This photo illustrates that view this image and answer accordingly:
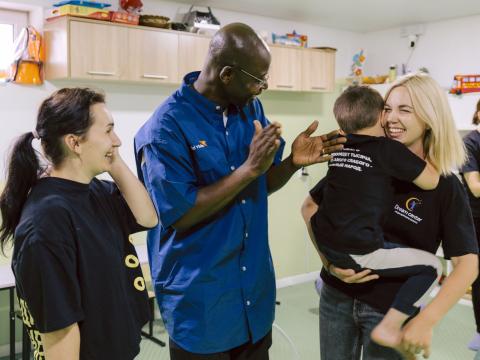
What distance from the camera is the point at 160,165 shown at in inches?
59.8

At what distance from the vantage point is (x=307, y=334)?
3967 mm

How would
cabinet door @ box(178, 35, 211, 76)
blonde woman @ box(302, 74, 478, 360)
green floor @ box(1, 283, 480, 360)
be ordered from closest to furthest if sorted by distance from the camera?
blonde woman @ box(302, 74, 478, 360), green floor @ box(1, 283, 480, 360), cabinet door @ box(178, 35, 211, 76)

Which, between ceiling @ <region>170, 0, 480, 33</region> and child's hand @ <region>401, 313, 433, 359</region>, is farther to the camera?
ceiling @ <region>170, 0, 480, 33</region>

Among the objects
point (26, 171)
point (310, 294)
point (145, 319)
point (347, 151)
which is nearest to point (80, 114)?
point (26, 171)

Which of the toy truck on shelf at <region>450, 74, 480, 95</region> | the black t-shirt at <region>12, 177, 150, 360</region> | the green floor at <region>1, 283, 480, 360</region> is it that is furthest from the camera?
the toy truck on shelf at <region>450, 74, 480, 95</region>

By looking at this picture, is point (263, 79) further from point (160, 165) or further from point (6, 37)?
point (6, 37)

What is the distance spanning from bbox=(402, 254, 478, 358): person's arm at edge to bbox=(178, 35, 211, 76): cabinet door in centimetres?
292

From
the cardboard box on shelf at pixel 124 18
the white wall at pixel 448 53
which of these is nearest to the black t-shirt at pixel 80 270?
the cardboard box on shelf at pixel 124 18

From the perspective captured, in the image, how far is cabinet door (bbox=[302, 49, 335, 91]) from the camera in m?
4.90

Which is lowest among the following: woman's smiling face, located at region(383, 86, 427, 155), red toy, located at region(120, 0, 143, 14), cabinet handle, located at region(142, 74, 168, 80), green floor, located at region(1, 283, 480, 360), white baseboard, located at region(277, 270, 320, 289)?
white baseboard, located at region(277, 270, 320, 289)

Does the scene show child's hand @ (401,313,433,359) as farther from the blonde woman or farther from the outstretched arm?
the outstretched arm

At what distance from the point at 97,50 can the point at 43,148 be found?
2381mm

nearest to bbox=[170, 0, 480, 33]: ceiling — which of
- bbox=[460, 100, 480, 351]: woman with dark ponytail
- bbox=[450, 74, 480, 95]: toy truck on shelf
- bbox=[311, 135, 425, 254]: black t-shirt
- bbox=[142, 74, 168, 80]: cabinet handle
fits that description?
bbox=[450, 74, 480, 95]: toy truck on shelf

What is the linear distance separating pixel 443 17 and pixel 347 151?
3.85 metres
